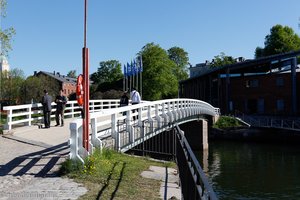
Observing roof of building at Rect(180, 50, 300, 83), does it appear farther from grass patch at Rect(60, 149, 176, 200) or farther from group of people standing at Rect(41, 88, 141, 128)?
grass patch at Rect(60, 149, 176, 200)

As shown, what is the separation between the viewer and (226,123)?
43.7 m

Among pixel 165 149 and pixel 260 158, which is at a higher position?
pixel 165 149

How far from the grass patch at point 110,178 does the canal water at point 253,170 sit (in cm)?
807

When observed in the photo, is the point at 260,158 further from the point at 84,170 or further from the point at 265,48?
the point at 265,48

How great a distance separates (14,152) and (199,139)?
23327 mm

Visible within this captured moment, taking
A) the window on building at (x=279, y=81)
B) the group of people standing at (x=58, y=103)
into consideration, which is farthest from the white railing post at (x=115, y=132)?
the window on building at (x=279, y=81)

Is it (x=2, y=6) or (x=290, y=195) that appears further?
(x=2, y=6)

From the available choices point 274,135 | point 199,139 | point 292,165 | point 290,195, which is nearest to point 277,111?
point 274,135

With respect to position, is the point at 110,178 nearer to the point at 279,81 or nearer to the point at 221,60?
the point at 279,81

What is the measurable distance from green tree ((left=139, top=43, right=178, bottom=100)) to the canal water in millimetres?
35651

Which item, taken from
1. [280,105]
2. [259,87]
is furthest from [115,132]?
[259,87]

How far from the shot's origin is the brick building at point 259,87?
47.1 meters

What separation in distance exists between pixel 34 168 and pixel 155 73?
6374 centimetres

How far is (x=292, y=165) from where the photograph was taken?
25219 millimetres
